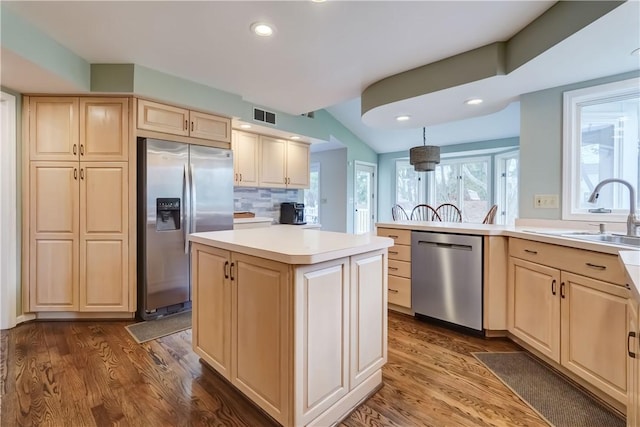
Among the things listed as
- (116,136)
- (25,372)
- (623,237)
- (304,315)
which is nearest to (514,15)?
(623,237)

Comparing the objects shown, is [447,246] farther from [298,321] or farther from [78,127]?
[78,127]

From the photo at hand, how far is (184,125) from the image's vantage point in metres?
3.15

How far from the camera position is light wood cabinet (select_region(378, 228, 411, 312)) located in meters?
2.87

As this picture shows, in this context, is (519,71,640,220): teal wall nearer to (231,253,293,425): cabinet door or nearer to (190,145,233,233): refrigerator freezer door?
(231,253,293,425): cabinet door

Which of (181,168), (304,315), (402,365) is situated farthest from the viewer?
(181,168)

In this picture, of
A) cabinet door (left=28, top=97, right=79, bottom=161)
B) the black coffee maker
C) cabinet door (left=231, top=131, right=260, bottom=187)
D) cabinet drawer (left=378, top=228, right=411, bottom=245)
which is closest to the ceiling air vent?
cabinet door (left=231, top=131, right=260, bottom=187)

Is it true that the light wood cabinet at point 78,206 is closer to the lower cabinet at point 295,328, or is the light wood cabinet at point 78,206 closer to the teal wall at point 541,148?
the lower cabinet at point 295,328

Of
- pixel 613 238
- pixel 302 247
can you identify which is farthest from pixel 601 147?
pixel 302 247

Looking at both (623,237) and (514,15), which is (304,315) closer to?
(623,237)

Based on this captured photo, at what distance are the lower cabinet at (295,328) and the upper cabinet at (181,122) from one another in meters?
1.75

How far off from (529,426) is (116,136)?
11.9ft

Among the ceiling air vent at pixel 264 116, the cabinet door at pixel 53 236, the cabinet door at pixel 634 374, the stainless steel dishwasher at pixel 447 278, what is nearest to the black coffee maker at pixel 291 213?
the ceiling air vent at pixel 264 116

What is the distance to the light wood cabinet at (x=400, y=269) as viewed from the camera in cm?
287

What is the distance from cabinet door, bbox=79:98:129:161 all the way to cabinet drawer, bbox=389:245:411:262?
2654 mm
